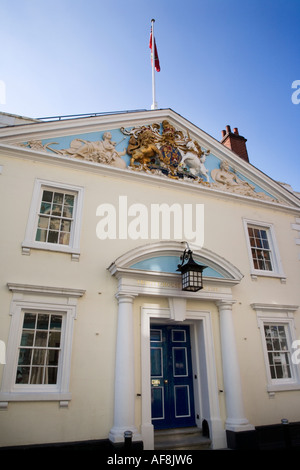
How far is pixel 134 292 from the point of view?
752 cm

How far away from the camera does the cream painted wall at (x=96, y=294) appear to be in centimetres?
638

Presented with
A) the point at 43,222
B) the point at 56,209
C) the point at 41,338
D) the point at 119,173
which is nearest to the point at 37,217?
the point at 43,222

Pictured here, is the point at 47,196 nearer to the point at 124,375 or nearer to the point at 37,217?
the point at 37,217

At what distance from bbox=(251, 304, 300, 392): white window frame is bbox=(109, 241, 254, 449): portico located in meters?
1.12

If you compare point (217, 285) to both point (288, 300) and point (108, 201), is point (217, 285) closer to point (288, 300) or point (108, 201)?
point (288, 300)

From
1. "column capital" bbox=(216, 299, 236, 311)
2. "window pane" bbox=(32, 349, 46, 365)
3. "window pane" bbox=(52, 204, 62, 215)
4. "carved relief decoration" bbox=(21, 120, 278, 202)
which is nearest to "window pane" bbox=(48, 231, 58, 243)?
"window pane" bbox=(52, 204, 62, 215)

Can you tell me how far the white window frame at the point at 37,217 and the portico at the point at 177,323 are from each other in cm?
116

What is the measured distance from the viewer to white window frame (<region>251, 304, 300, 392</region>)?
28.3 ft

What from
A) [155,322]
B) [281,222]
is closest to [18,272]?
[155,322]

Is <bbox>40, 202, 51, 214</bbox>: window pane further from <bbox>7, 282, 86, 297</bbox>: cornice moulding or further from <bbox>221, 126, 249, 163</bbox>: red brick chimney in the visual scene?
<bbox>221, 126, 249, 163</bbox>: red brick chimney

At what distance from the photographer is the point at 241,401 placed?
305 inches

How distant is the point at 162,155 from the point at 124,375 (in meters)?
6.70

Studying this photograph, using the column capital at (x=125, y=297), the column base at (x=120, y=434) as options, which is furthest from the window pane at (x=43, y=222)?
the column base at (x=120, y=434)
